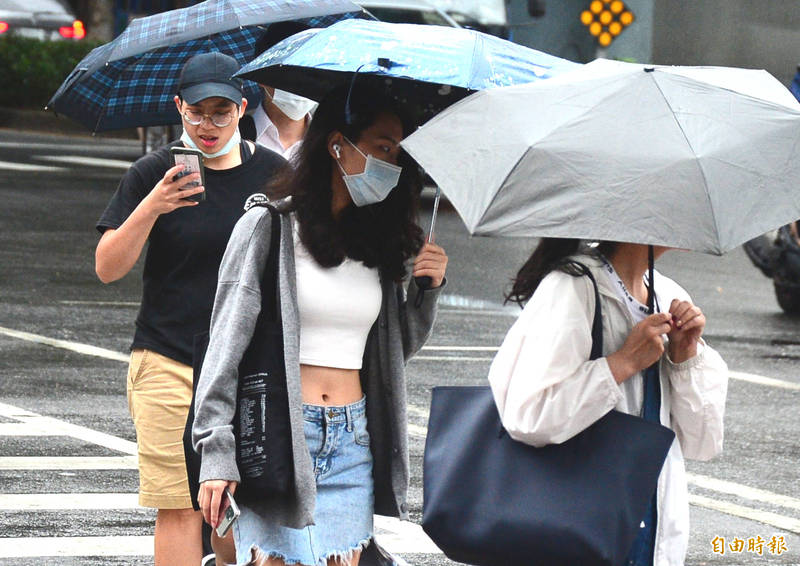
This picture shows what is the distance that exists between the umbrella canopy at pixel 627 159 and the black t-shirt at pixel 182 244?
56.4 inches

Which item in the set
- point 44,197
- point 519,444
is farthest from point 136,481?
point 44,197

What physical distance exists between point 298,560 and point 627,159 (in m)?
1.37

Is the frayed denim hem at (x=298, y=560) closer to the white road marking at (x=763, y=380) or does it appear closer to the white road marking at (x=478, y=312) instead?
the white road marking at (x=763, y=380)

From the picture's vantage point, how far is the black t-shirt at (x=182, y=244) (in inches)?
201

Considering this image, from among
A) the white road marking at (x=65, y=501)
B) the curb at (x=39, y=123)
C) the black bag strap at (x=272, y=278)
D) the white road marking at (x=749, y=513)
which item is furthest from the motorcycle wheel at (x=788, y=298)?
the curb at (x=39, y=123)

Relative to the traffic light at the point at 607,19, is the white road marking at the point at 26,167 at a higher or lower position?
lower

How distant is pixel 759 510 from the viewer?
7516 millimetres

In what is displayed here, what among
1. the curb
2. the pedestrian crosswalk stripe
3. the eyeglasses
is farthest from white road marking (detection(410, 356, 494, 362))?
the curb

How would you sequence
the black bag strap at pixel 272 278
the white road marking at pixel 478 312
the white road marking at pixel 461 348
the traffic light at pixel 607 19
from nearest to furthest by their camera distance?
the black bag strap at pixel 272 278, the white road marking at pixel 461 348, the white road marking at pixel 478 312, the traffic light at pixel 607 19

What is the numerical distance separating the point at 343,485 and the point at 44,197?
16.4m

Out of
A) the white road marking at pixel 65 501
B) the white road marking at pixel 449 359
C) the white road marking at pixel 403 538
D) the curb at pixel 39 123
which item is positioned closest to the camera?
the white road marking at pixel 403 538

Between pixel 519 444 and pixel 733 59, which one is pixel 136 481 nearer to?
pixel 519 444

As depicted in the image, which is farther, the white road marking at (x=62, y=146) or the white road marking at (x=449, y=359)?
the white road marking at (x=62, y=146)

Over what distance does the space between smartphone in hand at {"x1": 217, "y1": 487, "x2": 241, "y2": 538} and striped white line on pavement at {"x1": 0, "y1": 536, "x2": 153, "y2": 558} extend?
2499mm
